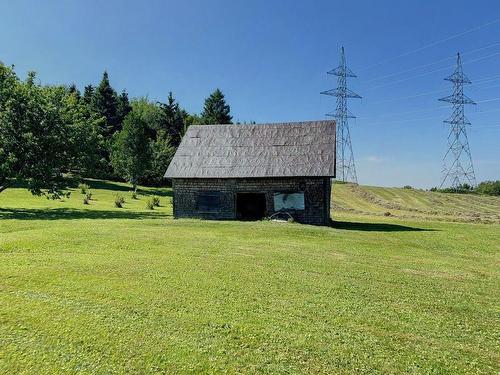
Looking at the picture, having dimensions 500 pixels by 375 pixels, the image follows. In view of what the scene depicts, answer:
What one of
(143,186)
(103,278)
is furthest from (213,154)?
(143,186)

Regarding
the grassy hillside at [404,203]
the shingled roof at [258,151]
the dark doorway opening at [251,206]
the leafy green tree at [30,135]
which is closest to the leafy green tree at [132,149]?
the leafy green tree at [30,135]

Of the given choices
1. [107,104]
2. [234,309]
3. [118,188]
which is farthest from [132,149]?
[234,309]

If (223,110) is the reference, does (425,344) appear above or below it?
below

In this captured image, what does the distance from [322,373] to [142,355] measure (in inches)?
108

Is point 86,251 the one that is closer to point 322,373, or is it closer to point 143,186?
point 322,373

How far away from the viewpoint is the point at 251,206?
3006 cm

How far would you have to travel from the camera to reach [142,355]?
19.8ft

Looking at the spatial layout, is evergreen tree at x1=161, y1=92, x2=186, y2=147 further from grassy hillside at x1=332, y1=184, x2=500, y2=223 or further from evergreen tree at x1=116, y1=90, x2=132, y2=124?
grassy hillside at x1=332, y1=184, x2=500, y2=223

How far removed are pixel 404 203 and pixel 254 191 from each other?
26.8m

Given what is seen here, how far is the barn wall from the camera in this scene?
2611 centimetres

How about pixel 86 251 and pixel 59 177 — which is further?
pixel 59 177

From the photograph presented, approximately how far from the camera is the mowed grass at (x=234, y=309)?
20.0 feet

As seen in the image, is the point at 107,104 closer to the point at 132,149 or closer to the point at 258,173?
the point at 132,149

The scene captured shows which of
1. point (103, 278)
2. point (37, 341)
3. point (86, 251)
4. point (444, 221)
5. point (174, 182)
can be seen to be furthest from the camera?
point (444, 221)
